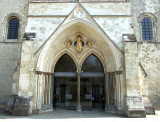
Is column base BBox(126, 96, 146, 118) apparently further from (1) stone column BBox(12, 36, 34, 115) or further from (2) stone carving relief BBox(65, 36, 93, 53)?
(1) stone column BBox(12, 36, 34, 115)

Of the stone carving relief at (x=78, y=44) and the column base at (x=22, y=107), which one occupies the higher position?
the stone carving relief at (x=78, y=44)

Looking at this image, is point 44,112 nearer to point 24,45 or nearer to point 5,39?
point 24,45

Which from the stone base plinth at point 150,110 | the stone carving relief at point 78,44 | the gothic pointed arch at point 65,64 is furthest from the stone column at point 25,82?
the stone base plinth at point 150,110

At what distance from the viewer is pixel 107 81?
10.9m

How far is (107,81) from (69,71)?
2.83m

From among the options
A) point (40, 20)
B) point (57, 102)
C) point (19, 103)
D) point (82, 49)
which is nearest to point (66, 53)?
point (82, 49)

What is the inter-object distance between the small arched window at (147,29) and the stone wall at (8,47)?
10.2m

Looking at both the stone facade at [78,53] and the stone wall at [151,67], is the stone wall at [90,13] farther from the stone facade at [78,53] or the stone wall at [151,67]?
the stone wall at [151,67]

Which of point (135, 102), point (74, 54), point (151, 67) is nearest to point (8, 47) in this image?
point (74, 54)

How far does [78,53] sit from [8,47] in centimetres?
623

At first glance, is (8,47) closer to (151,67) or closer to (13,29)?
(13,29)

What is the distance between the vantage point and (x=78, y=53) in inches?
460

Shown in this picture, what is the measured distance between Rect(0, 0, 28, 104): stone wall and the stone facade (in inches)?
128

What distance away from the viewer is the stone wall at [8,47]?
43.8ft
